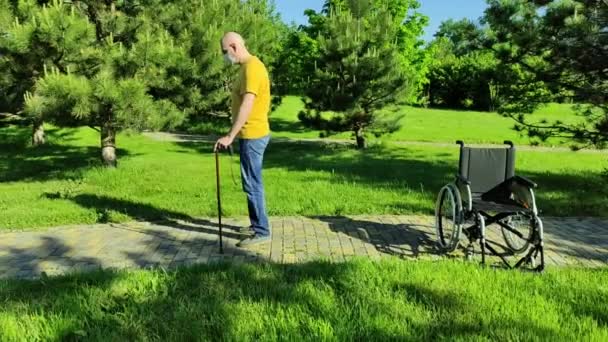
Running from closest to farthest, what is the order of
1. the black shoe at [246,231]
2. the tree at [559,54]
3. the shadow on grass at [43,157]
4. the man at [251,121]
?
the man at [251,121] → the black shoe at [246,231] → the tree at [559,54] → the shadow on grass at [43,157]

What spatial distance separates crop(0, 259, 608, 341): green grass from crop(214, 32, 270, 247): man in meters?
1.17

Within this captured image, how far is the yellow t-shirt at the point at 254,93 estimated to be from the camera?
5.44 metres

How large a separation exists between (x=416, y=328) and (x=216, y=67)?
11.6 metres

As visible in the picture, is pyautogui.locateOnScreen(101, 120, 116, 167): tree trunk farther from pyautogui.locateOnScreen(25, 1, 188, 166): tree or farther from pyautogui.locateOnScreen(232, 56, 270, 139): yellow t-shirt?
pyautogui.locateOnScreen(232, 56, 270, 139): yellow t-shirt

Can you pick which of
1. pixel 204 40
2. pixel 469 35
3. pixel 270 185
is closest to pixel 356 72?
pixel 204 40

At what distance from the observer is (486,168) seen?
18.4 ft

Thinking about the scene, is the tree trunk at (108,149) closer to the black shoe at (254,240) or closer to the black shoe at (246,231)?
the black shoe at (246,231)

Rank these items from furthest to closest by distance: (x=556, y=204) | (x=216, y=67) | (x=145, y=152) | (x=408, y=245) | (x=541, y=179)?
1. (x=145, y=152)
2. (x=216, y=67)
3. (x=541, y=179)
4. (x=556, y=204)
5. (x=408, y=245)

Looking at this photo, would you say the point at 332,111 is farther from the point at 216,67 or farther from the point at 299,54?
the point at 299,54

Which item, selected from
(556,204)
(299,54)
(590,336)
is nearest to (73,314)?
(590,336)

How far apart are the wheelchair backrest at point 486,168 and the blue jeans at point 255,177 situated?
6.19 feet

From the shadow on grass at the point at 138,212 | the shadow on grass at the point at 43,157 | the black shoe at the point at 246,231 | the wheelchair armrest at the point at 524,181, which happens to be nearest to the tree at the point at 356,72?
the shadow on grass at the point at 43,157

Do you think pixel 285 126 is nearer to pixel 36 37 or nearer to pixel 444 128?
pixel 444 128

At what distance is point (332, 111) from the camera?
16.6 metres
